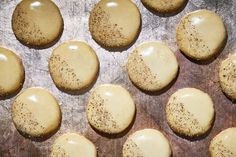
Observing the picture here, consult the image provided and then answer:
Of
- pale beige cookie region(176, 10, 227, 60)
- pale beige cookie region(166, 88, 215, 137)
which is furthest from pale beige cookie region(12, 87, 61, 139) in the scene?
pale beige cookie region(176, 10, 227, 60)

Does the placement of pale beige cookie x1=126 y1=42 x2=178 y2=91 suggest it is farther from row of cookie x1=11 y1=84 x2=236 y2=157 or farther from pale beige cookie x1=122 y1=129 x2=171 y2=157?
pale beige cookie x1=122 y1=129 x2=171 y2=157

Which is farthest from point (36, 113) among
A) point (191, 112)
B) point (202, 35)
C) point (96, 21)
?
point (202, 35)

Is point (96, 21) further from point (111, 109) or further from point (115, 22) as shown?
point (111, 109)

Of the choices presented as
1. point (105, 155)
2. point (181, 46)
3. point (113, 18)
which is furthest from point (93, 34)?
point (105, 155)

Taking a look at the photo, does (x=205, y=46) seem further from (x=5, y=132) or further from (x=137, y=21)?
(x=5, y=132)

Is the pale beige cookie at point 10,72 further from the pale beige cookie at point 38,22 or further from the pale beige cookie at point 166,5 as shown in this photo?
the pale beige cookie at point 166,5
